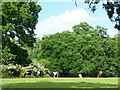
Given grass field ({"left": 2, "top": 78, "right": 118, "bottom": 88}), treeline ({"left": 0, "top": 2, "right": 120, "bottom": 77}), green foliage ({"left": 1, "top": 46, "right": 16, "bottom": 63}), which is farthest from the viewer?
treeline ({"left": 0, "top": 2, "right": 120, "bottom": 77})

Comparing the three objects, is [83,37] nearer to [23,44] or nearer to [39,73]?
[39,73]

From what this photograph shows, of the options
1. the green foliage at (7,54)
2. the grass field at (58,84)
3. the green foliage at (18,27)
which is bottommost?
the grass field at (58,84)

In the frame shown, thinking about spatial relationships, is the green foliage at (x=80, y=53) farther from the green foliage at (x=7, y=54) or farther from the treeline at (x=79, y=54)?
the green foliage at (x=7, y=54)

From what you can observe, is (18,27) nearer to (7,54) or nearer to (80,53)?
(7,54)

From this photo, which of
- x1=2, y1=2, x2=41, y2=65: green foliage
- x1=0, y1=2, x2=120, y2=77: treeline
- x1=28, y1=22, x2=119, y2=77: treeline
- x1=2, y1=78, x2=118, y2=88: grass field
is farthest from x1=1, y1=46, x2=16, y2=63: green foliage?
x1=28, y1=22, x2=119, y2=77: treeline

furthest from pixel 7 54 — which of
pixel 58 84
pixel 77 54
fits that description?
pixel 77 54

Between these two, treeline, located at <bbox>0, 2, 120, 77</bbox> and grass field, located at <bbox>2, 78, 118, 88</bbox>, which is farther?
treeline, located at <bbox>0, 2, 120, 77</bbox>

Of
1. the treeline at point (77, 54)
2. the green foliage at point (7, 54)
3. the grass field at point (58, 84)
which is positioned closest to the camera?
the grass field at point (58, 84)

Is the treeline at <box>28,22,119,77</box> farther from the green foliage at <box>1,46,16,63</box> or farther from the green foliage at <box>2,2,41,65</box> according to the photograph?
the green foliage at <box>1,46,16,63</box>

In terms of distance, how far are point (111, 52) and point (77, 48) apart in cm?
678

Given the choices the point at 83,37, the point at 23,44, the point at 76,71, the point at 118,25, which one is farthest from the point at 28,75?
the point at 118,25

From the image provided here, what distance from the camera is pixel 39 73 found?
168ft

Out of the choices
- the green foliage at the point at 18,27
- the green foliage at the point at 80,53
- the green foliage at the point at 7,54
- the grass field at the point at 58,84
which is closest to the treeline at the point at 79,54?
the green foliage at the point at 80,53

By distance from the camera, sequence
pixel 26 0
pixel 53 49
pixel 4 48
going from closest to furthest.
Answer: pixel 4 48 → pixel 26 0 → pixel 53 49
